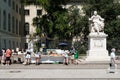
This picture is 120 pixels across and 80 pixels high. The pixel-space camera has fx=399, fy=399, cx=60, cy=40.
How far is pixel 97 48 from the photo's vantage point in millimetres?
36656

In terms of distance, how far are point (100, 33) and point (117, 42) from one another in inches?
229

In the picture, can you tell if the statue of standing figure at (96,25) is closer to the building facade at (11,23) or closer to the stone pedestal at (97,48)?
the stone pedestal at (97,48)

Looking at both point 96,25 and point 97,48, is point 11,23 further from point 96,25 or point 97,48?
point 97,48

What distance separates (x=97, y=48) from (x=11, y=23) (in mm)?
43683

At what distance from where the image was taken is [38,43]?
54.4 meters

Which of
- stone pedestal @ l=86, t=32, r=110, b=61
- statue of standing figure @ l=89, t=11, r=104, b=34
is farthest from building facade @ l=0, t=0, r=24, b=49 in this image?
stone pedestal @ l=86, t=32, r=110, b=61

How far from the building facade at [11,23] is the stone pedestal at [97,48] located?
69.6 ft

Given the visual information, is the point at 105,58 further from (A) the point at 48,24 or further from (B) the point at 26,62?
(A) the point at 48,24

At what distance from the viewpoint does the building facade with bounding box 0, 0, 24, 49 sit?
67.3 metres

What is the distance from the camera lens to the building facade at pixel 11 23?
67.3 meters

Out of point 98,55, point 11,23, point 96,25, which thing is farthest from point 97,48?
point 11,23

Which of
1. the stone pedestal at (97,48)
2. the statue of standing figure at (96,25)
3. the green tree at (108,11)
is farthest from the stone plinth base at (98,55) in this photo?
the green tree at (108,11)

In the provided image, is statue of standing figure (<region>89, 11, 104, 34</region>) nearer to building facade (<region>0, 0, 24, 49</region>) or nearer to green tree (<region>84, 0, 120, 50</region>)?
building facade (<region>0, 0, 24, 49</region>)

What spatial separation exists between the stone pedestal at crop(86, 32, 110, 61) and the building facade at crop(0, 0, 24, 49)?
21217 mm
